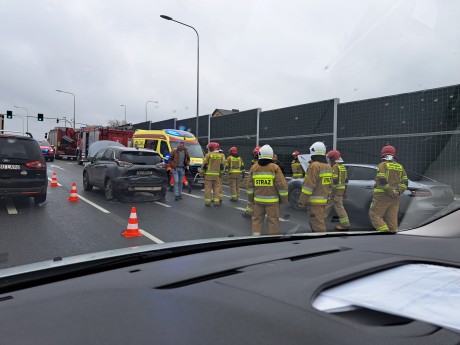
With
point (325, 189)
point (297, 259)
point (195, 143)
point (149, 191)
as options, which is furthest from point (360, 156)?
point (297, 259)

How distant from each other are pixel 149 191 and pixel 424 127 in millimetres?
10020

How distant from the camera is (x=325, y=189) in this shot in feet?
20.5

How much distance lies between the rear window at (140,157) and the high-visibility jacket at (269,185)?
19.2 feet

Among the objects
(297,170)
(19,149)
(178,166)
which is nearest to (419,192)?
(297,170)

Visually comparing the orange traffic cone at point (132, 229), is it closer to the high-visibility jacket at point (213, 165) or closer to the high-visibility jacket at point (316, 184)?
the high-visibility jacket at point (316, 184)

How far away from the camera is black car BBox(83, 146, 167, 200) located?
35.1 ft

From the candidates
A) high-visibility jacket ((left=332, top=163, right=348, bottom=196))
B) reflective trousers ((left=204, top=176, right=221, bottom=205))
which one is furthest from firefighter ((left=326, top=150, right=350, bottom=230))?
reflective trousers ((left=204, top=176, right=221, bottom=205))

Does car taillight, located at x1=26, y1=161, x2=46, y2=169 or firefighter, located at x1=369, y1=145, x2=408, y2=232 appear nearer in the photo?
firefighter, located at x1=369, y1=145, x2=408, y2=232

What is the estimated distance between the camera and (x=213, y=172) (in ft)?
35.7

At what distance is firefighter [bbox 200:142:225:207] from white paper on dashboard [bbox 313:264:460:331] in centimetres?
897

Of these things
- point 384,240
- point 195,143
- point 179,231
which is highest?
point 195,143

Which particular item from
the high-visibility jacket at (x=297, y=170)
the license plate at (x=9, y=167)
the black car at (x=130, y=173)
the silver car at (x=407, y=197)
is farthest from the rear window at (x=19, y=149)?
the silver car at (x=407, y=197)

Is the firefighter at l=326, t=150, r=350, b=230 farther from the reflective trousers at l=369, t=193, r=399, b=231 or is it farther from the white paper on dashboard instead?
the white paper on dashboard

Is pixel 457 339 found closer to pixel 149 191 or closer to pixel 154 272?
pixel 154 272
